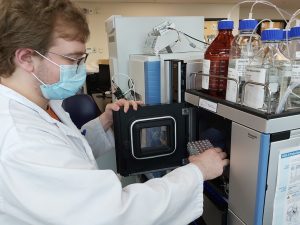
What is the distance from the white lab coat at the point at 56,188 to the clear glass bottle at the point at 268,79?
27 cm

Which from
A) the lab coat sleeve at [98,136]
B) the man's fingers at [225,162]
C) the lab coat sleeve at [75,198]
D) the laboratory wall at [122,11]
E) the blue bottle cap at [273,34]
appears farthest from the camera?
the laboratory wall at [122,11]

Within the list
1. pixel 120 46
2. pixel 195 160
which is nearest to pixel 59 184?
pixel 195 160

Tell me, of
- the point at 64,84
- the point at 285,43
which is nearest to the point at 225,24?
the point at 285,43

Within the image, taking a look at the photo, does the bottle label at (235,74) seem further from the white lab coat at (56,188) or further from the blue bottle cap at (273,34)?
the white lab coat at (56,188)

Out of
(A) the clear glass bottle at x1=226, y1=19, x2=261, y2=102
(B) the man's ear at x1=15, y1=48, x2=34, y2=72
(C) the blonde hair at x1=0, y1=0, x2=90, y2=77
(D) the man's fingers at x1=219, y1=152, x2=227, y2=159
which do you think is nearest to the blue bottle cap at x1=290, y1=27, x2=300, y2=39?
(A) the clear glass bottle at x1=226, y1=19, x2=261, y2=102

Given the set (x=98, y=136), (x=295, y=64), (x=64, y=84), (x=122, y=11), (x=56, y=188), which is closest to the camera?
(x=56, y=188)

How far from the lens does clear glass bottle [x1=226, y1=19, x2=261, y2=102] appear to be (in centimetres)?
69

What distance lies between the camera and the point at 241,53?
0.77 meters

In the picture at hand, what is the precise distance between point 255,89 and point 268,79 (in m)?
0.05

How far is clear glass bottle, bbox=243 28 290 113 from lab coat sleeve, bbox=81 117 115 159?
0.64 metres

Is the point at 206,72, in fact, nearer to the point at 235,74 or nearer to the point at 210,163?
the point at 235,74

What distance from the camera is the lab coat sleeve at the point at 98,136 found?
1.10 metres

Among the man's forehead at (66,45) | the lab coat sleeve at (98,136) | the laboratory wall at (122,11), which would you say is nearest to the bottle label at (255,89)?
→ the man's forehead at (66,45)

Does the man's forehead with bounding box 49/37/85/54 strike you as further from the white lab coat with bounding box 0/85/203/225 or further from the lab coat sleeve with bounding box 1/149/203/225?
the lab coat sleeve with bounding box 1/149/203/225
